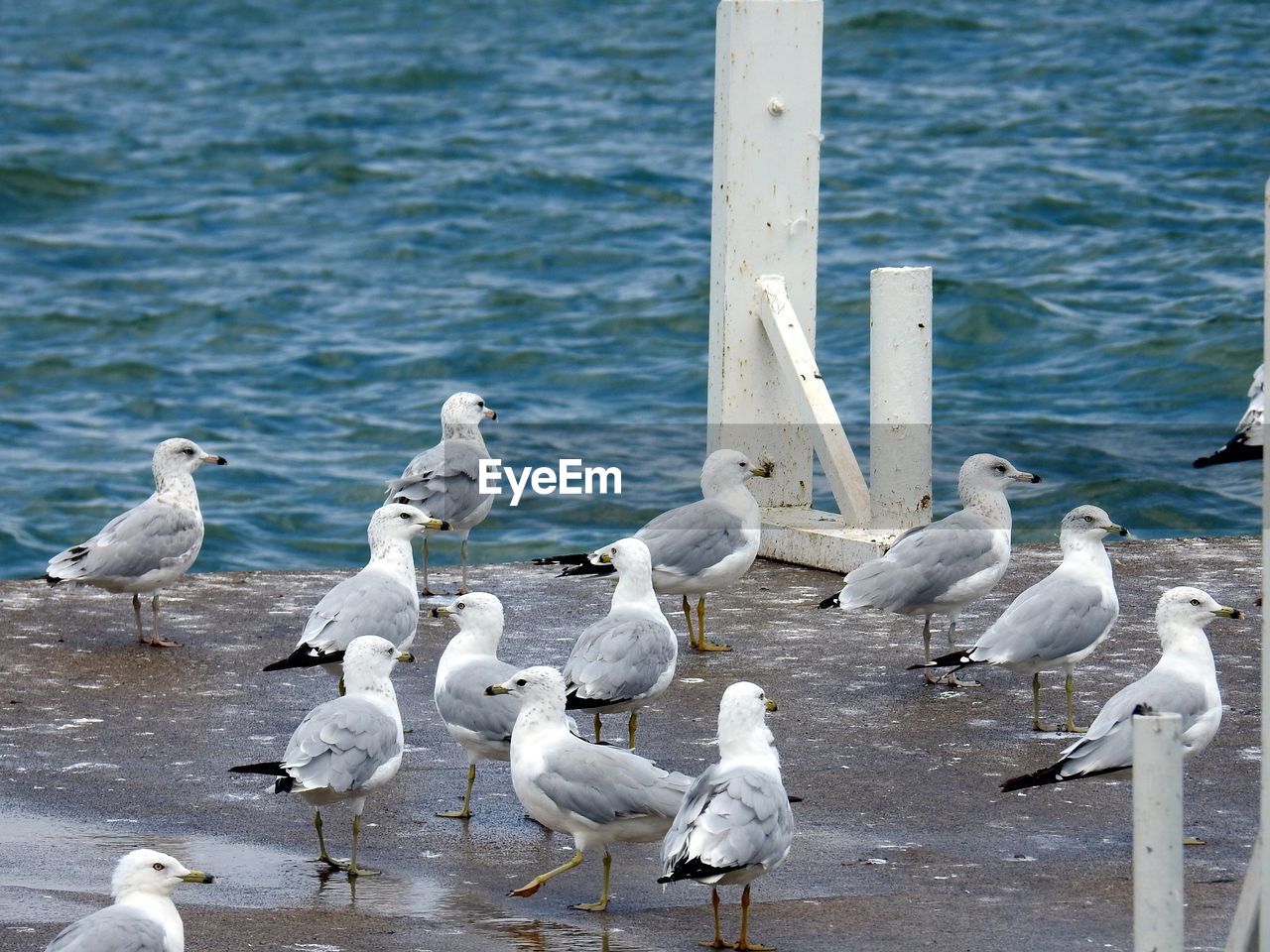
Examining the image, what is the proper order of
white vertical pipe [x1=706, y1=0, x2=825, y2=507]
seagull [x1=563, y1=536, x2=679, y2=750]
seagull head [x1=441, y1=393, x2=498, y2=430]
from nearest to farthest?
seagull [x1=563, y1=536, x2=679, y2=750], white vertical pipe [x1=706, y1=0, x2=825, y2=507], seagull head [x1=441, y1=393, x2=498, y2=430]

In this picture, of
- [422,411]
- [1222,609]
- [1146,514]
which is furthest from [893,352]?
[422,411]

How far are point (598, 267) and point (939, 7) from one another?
42.0ft

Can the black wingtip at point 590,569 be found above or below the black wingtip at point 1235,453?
below

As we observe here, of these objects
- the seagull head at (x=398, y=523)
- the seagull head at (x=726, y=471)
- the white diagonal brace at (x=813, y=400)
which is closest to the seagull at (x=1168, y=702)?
the seagull head at (x=726, y=471)

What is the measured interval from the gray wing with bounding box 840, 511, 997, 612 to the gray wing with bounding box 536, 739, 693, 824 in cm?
229

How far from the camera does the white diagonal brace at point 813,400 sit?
936 centimetres

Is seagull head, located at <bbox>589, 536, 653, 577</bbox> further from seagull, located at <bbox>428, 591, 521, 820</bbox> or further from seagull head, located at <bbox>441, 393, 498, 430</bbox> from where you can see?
seagull head, located at <bbox>441, 393, 498, 430</bbox>

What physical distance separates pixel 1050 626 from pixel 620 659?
4.87 ft

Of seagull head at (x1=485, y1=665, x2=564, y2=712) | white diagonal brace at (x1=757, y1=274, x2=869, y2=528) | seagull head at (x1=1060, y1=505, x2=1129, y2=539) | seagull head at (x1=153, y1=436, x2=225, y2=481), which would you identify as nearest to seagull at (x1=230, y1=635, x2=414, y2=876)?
seagull head at (x1=485, y1=665, x2=564, y2=712)

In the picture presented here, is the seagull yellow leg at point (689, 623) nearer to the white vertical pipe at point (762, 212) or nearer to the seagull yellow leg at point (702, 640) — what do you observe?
the seagull yellow leg at point (702, 640)

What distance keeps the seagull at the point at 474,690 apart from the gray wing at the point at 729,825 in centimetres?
101

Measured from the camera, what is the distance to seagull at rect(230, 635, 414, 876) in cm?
579

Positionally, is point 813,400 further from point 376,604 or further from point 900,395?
point 376,604

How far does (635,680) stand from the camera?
264 inches
